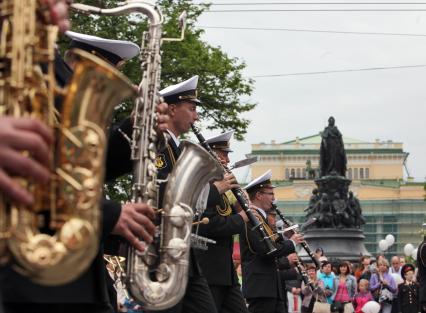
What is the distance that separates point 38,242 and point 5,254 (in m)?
0.11

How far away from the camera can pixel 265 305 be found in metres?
13.2

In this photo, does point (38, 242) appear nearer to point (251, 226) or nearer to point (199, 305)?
point (199, 305)

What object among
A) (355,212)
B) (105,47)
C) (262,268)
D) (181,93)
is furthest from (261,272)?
(355,212)

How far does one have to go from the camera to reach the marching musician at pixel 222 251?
919 centimetres

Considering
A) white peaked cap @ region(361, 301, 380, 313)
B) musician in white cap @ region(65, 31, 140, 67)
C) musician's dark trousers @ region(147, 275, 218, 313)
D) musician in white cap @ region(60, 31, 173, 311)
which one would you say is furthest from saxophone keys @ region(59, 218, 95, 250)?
white peaked cap @ region(361, 301, 380, 313)

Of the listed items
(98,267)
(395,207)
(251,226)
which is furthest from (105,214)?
(395,207)

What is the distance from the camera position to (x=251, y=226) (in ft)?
39.2

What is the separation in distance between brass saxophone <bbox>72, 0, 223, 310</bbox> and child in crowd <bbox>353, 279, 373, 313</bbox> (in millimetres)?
16675

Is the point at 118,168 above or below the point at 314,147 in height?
below

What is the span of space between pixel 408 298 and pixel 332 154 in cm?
2668

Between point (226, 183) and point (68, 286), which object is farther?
point (226, 183)

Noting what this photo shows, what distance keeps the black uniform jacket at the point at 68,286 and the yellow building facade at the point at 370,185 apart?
323 ft

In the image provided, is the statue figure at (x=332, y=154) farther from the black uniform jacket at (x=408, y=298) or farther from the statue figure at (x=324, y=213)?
the black uniform jacket at (x=408, y=298)

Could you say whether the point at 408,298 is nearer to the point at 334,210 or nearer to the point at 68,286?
the point at 68,286
